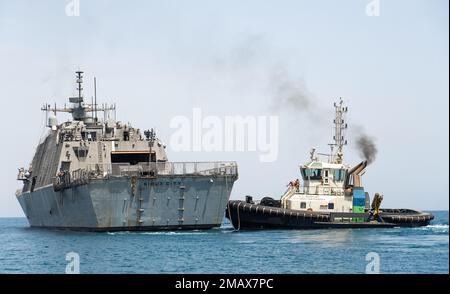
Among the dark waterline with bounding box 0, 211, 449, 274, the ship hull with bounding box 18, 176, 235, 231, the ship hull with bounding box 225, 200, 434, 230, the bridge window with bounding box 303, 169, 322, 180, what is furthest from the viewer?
the bridge window with bounding box 303, 169, 322, 180

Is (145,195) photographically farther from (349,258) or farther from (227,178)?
(349,258)

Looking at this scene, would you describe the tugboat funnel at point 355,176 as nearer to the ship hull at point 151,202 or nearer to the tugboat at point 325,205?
the tugboat at point 325,205

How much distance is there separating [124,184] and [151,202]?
204cm

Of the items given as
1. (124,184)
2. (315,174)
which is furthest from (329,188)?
(124,184)

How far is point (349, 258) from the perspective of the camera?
48219mm

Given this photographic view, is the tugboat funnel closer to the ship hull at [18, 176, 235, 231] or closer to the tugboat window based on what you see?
the tugboat window

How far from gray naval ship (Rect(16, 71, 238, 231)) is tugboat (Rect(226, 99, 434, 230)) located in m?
4.28

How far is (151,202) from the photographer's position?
63.3m

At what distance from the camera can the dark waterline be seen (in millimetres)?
45156

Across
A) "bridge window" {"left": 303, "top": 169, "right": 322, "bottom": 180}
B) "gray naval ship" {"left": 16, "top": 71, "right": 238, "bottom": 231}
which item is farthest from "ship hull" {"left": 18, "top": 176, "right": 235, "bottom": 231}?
"bridge window" {"left": 303, "top": 169, "right": 322, "bottom": 180}

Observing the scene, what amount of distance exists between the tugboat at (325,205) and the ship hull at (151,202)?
4397 mm

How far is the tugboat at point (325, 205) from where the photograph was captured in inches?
2734
